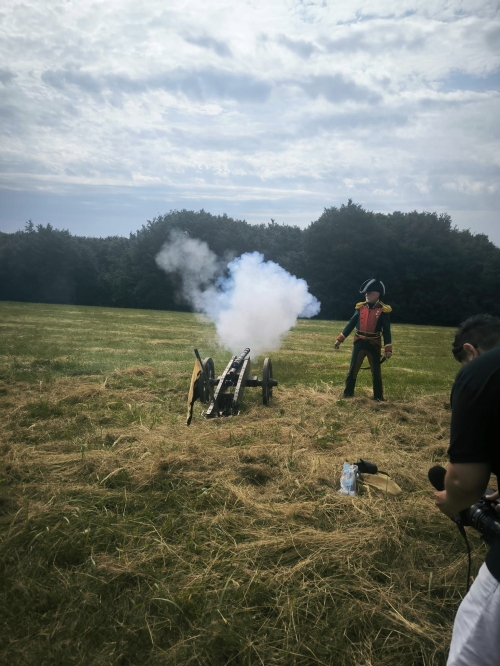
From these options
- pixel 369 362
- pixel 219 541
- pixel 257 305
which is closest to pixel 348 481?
pixel 219 541

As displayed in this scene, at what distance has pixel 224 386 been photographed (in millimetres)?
8102

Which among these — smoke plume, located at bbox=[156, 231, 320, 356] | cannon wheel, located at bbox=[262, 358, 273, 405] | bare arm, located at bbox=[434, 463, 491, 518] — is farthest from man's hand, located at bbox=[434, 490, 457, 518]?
smoke plume, located at bbox=[156, 231, 320, 356]

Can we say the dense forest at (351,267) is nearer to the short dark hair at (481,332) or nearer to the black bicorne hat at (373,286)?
the black bicorne hat at (373,286)

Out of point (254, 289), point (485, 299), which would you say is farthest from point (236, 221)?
point (254, 289)

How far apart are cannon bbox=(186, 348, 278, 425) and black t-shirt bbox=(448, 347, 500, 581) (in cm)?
506

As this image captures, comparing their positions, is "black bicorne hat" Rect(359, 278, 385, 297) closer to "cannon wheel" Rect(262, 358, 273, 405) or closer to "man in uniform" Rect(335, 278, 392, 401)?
"man in uniform" Rect(335, 278, 392, 401)

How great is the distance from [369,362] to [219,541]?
603 cm

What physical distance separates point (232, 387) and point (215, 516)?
4.41m

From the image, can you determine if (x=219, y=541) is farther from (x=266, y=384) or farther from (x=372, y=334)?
(x=372, y=334)

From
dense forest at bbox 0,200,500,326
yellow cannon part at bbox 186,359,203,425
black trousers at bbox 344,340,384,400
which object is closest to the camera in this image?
yellow cannon part at bbox 186,359,203,425

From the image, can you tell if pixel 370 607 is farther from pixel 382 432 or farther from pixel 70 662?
pixel 382 432

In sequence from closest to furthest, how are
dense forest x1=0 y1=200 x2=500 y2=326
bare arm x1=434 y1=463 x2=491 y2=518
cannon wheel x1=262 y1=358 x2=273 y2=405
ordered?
bare arm x1=434 y1=463 x2=491 y2=518 < cannon wheel x1=262 y1=358 x2=273 y2=405 < dense forest x1=0 y1=200 x2=500 y2=326

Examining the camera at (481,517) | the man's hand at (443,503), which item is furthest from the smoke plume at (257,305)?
the man's hand at (443,503)

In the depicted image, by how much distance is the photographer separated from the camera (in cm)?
185
